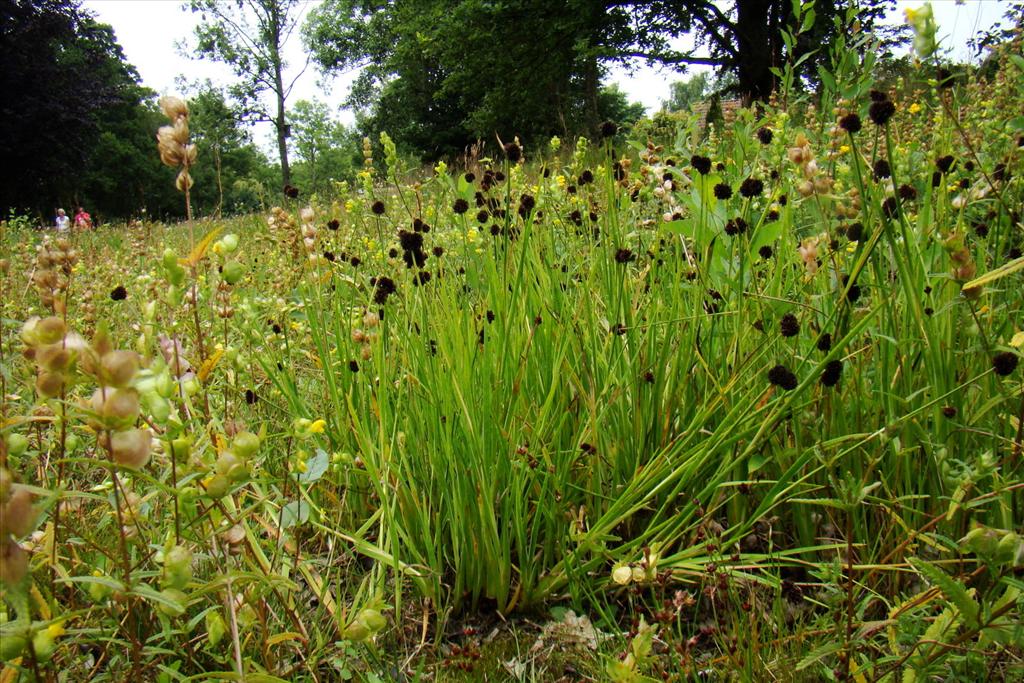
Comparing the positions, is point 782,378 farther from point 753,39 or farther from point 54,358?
point 753,39

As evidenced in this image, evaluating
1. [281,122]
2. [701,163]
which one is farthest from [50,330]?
[281,122]

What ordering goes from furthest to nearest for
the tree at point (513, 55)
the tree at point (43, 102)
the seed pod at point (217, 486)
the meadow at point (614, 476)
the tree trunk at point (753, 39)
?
the tree at point (43, 102)
the tree at point (513, 55)
the tree trunk at point (753, 39)
the meadow at point (614, 476)
the seed pod at point (217, 486)

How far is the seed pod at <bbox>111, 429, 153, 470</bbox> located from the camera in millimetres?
546

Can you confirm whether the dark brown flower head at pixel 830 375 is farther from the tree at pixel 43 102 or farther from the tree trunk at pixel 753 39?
the tree at pixel 43 102

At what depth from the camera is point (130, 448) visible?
0.55 meters

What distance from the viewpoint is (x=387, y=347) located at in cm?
181

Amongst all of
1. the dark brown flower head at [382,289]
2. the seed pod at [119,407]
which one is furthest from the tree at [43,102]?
the seed pod at [119,407]

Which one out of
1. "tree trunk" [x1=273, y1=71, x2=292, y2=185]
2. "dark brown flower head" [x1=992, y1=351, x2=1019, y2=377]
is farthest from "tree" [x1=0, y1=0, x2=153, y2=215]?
"dark brown flower head" [x1=992, y1=351, x2=1019, y2=377]

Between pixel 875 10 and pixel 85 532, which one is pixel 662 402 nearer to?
pixel 85 532

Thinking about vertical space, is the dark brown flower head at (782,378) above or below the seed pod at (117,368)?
below

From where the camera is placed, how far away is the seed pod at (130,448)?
1.79 feet

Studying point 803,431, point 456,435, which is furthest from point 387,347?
point 803,431

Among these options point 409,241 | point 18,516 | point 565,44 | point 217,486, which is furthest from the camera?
point 565,44

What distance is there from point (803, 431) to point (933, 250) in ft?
1.64
